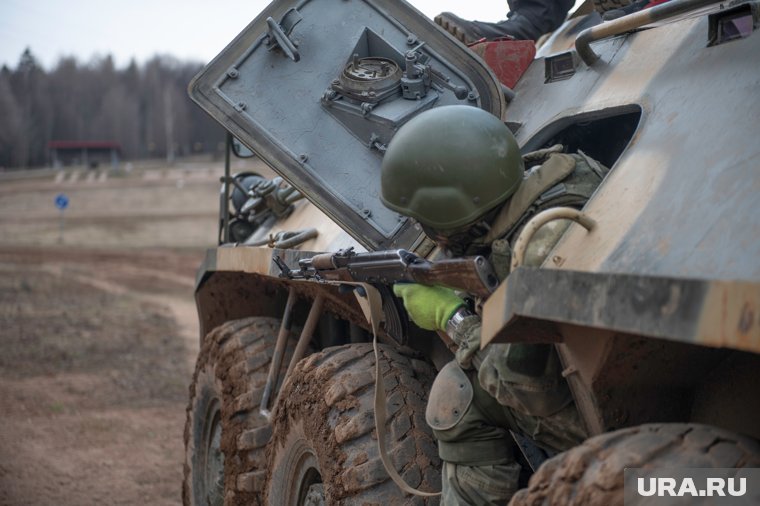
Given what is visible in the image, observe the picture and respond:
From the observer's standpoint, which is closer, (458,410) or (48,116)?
(458,410)

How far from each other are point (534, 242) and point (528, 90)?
1.37m

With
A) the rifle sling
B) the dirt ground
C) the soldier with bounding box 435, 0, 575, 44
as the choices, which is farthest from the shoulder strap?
the dirt ground

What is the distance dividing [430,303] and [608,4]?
1861 millimetres

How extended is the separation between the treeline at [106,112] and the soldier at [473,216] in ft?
170

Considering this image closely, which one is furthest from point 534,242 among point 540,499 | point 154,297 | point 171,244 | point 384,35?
point 171,244

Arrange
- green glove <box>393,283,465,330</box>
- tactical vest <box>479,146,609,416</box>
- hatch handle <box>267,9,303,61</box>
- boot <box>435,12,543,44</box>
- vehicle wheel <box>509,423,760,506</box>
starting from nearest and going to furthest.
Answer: vehicle wheel <box>509,423,760,506</box>, tactical vest <box>479,146,609,416</box>, green glove <box>393,283,465,330</box>, hatch handle <box>267,9,303,61</box>, boot <box>435,12,543,44</box>

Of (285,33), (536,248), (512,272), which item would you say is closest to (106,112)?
(285,33)

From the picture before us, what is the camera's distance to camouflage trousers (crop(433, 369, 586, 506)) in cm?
318

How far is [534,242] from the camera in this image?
2.97 m

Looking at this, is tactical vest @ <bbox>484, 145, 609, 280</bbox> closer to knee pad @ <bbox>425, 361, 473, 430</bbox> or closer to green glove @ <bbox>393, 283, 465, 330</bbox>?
green glove @ <bbox>393, 283, 465, 330</bbox>

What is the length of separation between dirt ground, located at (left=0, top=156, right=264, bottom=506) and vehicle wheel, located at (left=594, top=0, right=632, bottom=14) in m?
3.82

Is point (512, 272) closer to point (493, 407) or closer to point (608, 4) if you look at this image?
point (493, 407)

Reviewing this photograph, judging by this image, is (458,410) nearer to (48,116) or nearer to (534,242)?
(534,242)

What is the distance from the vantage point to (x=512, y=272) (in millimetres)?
2584
